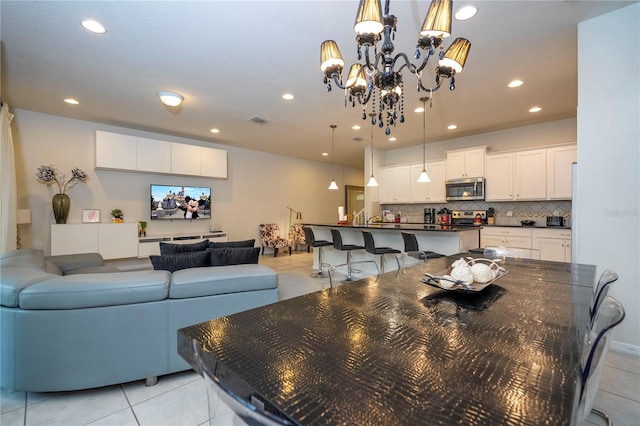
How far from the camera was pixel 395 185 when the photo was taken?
6945 millimetres

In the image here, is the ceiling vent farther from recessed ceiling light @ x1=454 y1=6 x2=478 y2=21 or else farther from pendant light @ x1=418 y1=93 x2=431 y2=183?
recessed ceiling light @ x1=454 y1=6 x2=478 y2=21

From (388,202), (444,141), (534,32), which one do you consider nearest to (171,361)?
(534,32)

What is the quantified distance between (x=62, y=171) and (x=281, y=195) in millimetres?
4647

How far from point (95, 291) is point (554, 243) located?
5.85 m

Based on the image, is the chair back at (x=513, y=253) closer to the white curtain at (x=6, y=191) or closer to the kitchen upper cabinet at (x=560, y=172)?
the kitchen upper cabinet at (x=560, y=172)

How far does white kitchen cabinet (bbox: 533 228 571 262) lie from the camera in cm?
443

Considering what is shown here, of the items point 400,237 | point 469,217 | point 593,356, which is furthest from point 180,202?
point 593,356

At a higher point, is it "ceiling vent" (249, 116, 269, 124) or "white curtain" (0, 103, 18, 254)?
"ceiling vent" (249, 116, 269, 124)

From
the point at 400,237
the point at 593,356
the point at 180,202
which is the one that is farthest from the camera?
the point at 180,202

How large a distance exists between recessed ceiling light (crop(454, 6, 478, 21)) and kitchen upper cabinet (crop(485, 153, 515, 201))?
12.2 ft

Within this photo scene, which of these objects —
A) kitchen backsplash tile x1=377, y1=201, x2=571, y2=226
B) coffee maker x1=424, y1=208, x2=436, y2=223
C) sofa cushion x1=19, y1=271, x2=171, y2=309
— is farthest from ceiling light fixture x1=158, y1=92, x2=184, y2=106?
kitchen backsplash tile x1=377, y1=201, x2=571, y2=226

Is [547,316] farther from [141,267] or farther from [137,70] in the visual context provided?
[141,267]

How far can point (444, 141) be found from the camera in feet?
21.5

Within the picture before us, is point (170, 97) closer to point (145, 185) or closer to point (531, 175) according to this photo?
point (145, 185)
